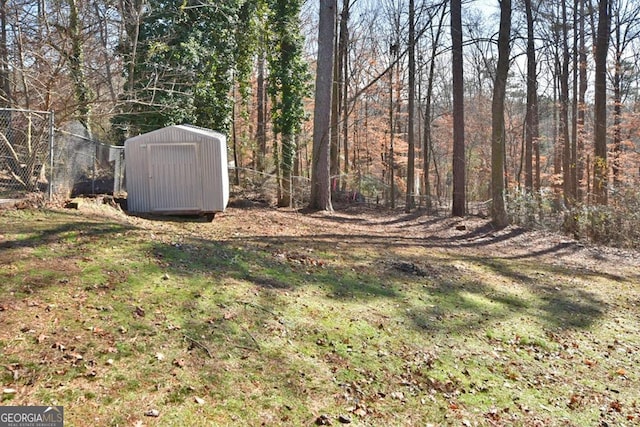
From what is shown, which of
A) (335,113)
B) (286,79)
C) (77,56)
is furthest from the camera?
(335,113)

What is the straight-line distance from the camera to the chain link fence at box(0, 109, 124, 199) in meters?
7.54

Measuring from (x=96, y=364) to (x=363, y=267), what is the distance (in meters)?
4.40

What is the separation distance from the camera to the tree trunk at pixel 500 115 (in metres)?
11.9

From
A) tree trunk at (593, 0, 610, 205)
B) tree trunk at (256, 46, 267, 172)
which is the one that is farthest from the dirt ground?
tree trunk at (256, 46, 267, 172)

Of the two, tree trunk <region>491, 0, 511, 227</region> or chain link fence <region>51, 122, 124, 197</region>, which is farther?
tree trunk <region>491, 0, 511, 227</region>

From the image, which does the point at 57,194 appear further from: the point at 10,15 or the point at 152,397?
the point at 152,397

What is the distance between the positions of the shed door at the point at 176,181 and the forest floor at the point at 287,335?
2718mm

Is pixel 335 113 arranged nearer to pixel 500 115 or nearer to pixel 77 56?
pixel 500 115

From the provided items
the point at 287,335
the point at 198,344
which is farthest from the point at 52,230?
the point at 287,335

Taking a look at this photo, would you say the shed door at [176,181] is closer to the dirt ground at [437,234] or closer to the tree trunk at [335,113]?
the dirt ground at [437,234]

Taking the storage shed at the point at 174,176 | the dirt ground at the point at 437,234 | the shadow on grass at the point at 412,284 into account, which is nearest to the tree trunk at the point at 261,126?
the dirt ground at the point at 437,234

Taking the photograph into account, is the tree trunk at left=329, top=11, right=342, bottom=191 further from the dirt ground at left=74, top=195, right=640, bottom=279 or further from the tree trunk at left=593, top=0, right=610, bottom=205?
the tree trunk at left=593, top=0, right=610, bottom=205

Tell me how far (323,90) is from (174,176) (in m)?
5.36

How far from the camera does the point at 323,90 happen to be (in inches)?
514
